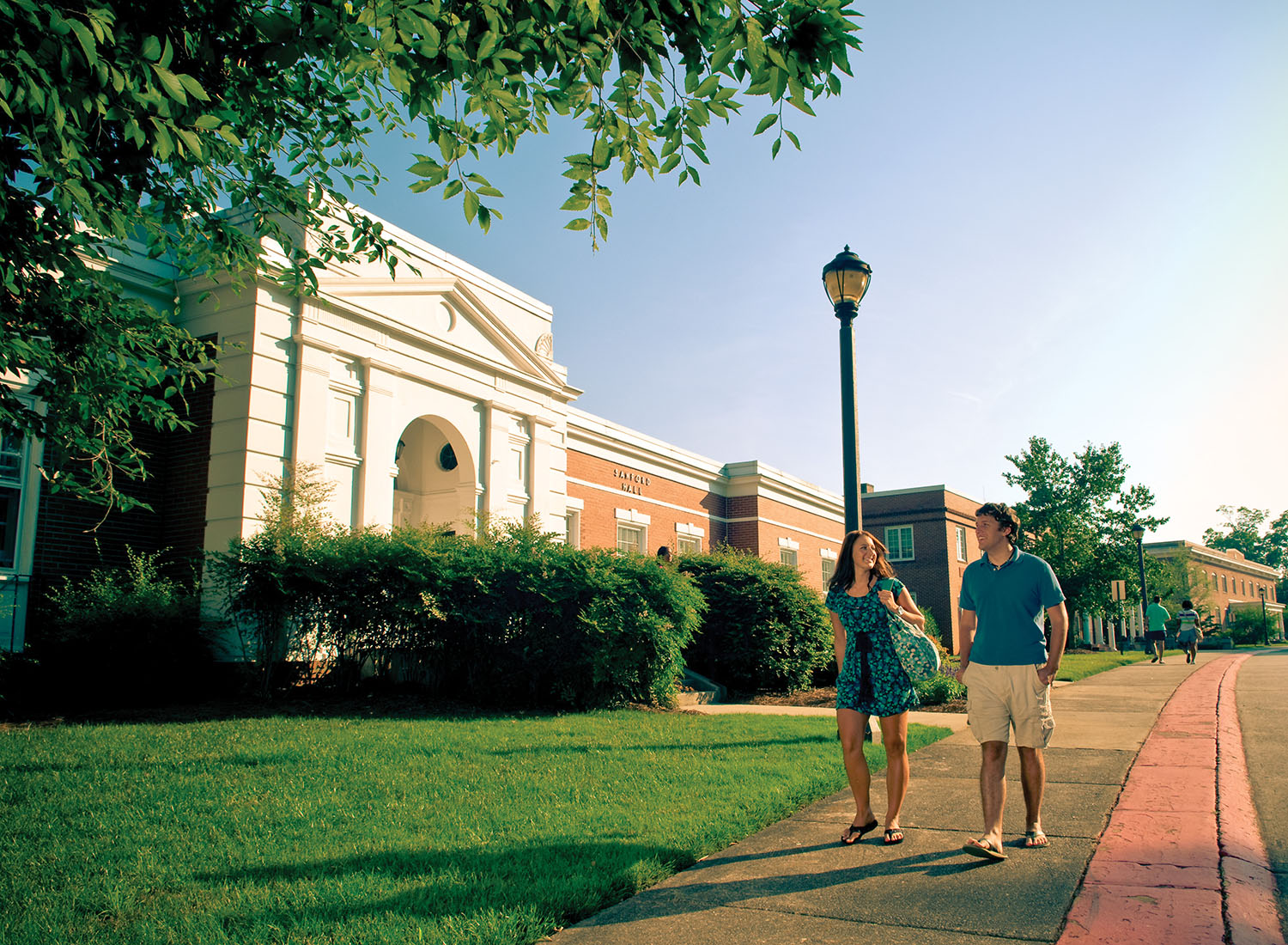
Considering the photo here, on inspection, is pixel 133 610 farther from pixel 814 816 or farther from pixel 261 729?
pixel 814 816

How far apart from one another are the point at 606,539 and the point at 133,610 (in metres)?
13.0

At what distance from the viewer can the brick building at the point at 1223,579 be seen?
64000 millimetres

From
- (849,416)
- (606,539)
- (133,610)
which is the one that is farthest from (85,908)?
(606,539)

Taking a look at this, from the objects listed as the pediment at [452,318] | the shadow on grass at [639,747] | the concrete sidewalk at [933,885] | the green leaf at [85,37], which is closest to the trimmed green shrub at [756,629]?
the pediment at [452,318]

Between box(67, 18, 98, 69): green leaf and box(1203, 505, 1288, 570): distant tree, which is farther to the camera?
box(1203, 505, 1288, 570): distant tree

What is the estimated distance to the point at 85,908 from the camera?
3781 millimetres

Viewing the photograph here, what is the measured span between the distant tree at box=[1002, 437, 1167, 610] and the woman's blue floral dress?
1486 inches

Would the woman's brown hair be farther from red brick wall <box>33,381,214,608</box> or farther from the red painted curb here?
red brick wall <box>33,381,214,608</box>

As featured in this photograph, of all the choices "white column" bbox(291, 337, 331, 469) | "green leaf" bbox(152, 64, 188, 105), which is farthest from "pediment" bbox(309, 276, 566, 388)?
"green leaf" bbox(152, 64, 188, 105)

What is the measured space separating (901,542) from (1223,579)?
53609 millimetres

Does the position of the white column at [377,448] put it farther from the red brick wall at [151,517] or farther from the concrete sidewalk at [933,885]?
the concrete sidewalk at [933,885]

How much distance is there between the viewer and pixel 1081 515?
1660 inches

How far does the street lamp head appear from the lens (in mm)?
8812

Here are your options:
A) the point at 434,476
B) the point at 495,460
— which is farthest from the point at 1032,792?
the point at 434,476
